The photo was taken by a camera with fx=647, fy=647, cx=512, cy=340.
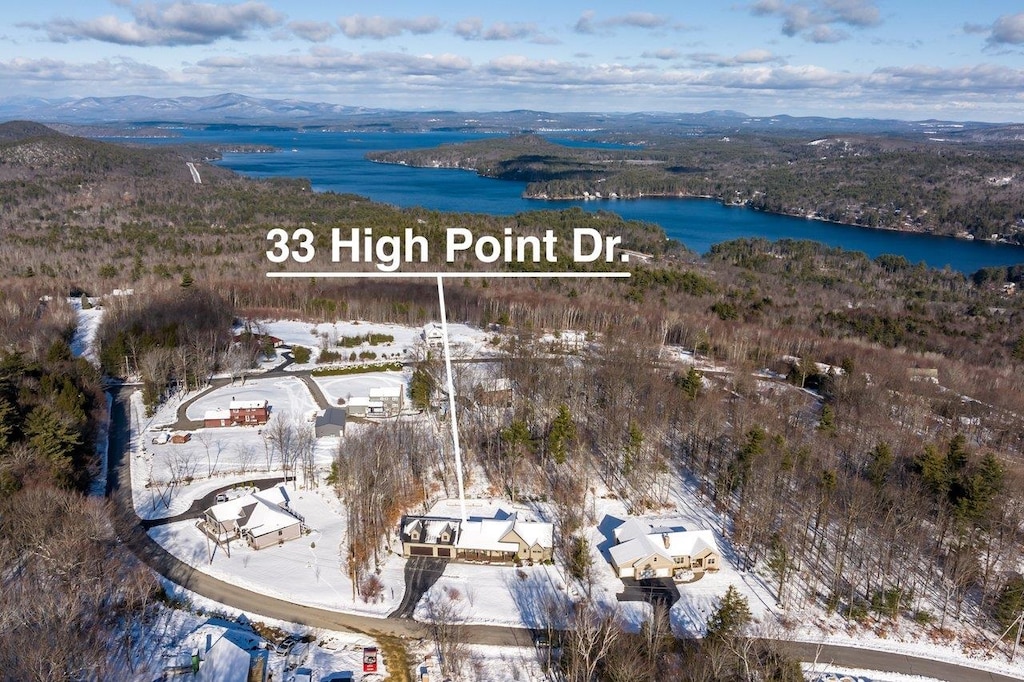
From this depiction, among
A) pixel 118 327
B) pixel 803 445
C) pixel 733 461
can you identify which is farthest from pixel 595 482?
pixel 118 327

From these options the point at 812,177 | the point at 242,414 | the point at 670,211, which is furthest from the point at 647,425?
the point at 812,177

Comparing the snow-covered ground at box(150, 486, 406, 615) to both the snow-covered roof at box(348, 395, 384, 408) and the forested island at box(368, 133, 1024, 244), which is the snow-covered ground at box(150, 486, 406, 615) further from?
the forested island at box(368, 133, 1024, 244)

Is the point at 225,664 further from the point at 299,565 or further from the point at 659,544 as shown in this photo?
the point at 659,544

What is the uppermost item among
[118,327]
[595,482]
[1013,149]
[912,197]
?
[1013,149]

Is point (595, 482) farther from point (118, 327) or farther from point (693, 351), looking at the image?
point (118, 327)

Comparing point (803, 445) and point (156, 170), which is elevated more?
point (156, 170)

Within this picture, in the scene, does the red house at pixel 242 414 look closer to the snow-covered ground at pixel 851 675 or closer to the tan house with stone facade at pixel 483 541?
the tan house with stone facade at pixel 483 541

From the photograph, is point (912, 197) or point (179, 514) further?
point (912, 197)
